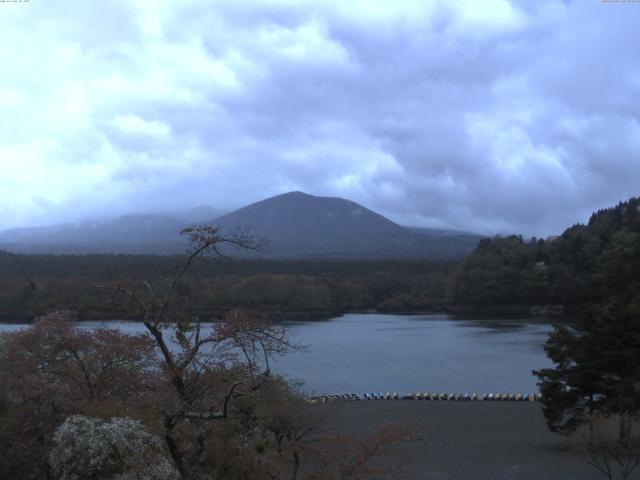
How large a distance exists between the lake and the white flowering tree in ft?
37.2

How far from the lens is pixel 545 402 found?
13273mm

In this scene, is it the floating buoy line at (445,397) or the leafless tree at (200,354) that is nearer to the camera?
the leafless tree at (200,354)

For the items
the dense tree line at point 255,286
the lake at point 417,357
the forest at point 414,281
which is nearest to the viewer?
the lake at point 417,357

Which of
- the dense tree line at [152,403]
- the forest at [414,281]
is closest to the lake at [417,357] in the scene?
the forest at [414,281]

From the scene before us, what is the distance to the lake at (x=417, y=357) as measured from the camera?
25250mm

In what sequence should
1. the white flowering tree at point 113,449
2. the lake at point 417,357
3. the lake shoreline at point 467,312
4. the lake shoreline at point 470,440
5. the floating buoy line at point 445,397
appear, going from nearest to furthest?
the white flowering tree at point 113,449, the lake shoreline at point 470,440, the floating buoy line at point 445,397, the lake at point 417,357, the lake shoreline at point 467,312

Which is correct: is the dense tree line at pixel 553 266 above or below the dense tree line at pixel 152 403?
above

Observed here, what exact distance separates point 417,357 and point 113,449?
28.5 metres

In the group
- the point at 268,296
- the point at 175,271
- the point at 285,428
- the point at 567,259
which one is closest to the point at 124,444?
the point at 175,271

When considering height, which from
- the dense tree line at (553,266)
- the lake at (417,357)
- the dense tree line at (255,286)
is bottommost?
the lake at (417,357)

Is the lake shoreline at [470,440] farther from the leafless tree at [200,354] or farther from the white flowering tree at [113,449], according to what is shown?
the white flowering tree at [113,449]

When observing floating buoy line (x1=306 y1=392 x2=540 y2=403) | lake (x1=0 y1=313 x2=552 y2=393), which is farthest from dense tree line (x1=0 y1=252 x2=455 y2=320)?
floating buoy line (x1=306 y1=392 x2=540 y2=403)

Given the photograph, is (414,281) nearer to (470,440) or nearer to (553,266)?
(553,266)

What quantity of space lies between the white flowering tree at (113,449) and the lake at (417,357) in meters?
11.3
